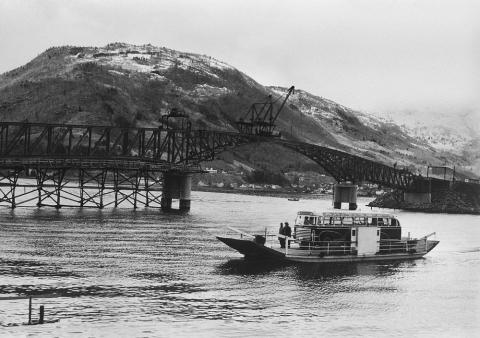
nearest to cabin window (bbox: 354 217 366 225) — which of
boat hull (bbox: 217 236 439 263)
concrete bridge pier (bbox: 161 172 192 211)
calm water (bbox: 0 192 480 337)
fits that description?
boat hull (bbox: 217 236 439 263)

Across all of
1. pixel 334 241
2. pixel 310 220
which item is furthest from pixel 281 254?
pixel 334 241

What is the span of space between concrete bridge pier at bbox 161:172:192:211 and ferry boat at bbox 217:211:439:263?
82810 mm

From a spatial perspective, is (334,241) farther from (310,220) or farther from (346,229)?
(310,220)

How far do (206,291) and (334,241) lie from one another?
2864 centimetres

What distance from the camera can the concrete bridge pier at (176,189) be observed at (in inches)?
6772

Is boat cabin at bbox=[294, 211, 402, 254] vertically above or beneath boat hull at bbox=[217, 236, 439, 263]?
above

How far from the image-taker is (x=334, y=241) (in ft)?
285

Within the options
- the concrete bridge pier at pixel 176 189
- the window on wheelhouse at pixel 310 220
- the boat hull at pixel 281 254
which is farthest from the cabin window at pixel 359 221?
the concrete bridge pier at pixel 176 189

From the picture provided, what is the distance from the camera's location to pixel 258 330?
49.5 metres

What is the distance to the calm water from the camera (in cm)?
5047

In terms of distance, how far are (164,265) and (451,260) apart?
44.8 m

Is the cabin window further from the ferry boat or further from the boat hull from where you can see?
the boat hull

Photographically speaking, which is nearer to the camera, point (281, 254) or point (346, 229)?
point (281, 254)

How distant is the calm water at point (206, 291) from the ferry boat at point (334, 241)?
232 centimetres
